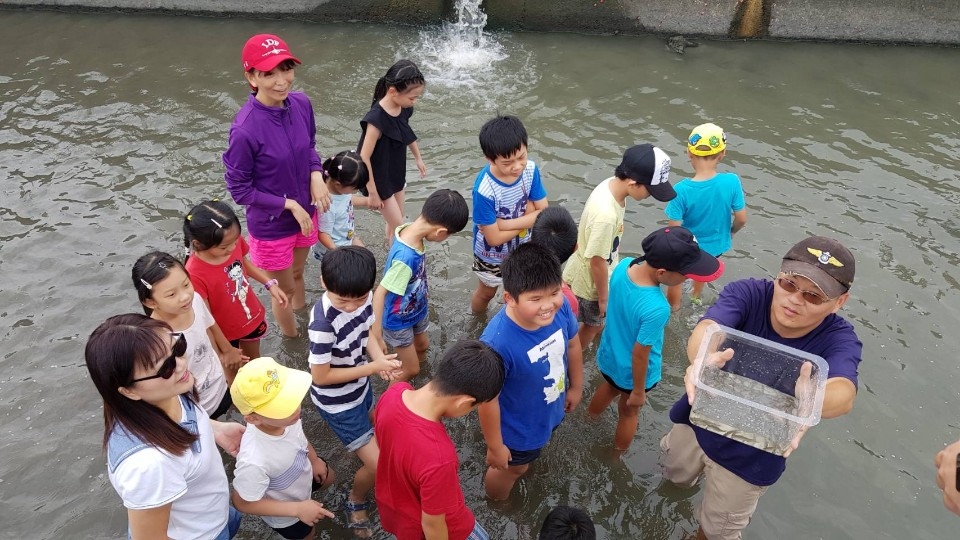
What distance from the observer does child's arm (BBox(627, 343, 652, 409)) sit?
10.3ft

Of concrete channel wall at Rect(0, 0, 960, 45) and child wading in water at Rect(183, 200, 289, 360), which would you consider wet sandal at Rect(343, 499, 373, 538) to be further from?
concrete channel wall at Rect(0, 0, 960, 45)

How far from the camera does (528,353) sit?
9.29 ft

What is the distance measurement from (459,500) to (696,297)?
323cm

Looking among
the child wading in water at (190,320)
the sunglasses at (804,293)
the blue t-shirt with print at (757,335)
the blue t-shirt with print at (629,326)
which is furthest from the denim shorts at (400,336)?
the sunglasses at (804,293)

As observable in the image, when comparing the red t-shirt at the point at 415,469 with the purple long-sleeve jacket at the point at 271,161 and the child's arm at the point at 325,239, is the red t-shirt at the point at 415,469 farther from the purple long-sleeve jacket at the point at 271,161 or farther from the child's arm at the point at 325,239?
the child's arm at the point at 325,239

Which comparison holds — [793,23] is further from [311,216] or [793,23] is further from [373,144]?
[311,216]

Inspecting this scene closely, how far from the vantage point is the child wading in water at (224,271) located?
3.27m

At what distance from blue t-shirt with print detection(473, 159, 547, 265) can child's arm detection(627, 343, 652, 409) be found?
1118 millimetres

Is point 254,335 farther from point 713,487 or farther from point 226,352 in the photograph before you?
point 713,487

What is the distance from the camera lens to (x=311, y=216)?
430 cm

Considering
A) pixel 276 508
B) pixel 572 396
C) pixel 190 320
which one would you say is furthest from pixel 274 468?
pixel 572 396

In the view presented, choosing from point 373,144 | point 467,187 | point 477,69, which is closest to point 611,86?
point 477,69

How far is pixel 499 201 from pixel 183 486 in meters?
2.47

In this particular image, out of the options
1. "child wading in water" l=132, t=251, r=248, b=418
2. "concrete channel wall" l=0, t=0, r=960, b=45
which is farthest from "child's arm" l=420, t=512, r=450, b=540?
"concrete channel wall" l=0, t=0, r=960, b=45
